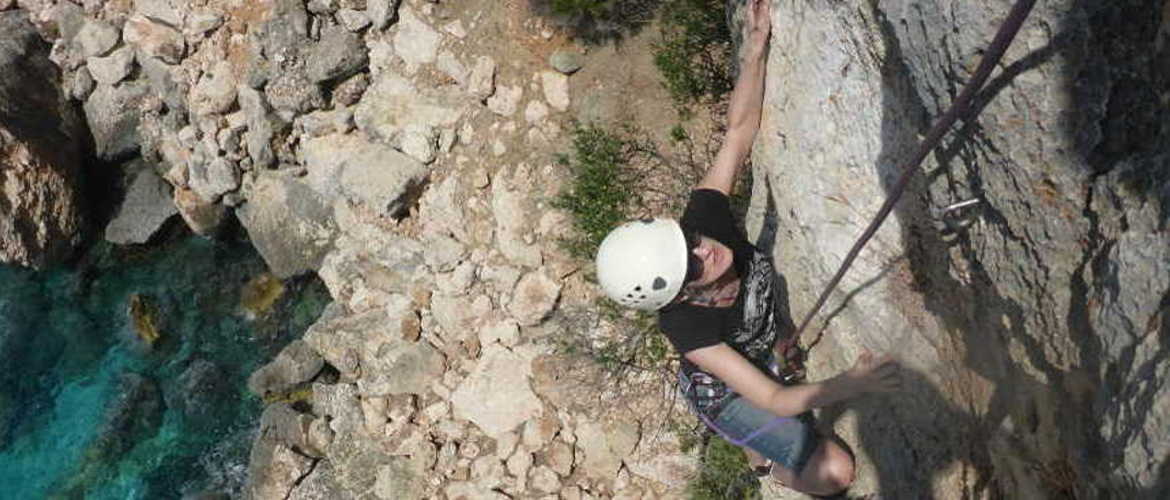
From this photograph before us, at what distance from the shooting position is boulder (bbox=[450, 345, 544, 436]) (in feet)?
21.4

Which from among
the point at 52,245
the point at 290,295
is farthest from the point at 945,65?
the point at 52,245

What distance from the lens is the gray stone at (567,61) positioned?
6637 mm

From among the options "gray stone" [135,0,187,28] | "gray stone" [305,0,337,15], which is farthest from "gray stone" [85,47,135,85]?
"gray stone" [305,0,337,15]

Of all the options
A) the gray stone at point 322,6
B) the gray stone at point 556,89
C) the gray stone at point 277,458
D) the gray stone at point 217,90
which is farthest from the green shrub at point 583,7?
the gray stone at point 277,458

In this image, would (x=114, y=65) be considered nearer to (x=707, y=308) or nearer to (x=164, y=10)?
(x=164, y=10)

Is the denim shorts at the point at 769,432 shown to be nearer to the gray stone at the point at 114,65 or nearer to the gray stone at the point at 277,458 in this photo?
the gray stone at the point at 277,458

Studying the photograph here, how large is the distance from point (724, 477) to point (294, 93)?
4.45 meters

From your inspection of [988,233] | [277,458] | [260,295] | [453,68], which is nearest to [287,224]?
[260,295]

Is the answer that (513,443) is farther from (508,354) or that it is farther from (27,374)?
(27,374)

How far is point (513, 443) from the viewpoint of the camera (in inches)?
256

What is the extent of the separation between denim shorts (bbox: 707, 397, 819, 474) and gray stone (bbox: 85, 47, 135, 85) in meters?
6.47

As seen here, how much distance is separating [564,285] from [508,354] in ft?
2.02

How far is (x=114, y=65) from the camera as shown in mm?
8594

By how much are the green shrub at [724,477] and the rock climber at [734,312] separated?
458 mm
